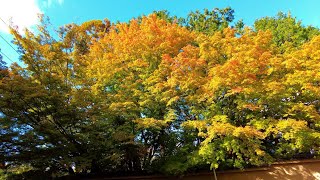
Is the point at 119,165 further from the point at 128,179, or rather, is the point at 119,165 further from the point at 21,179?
the point at 21,179

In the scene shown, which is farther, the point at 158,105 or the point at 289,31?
the point at 289,31

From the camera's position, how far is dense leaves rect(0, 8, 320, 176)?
33.4 ft

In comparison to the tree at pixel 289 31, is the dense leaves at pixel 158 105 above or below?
below

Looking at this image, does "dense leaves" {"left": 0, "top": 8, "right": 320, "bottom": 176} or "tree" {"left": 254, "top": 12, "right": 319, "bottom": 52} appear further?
"tree" {"left": 254, "top": 12, "right": 319, "bottom": 52}

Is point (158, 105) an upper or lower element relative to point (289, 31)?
lower

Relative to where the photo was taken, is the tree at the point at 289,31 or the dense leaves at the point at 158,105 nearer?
the dense leaves at the point at 158,105

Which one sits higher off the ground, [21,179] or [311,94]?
[311,94]

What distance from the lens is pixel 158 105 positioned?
11.9 metres

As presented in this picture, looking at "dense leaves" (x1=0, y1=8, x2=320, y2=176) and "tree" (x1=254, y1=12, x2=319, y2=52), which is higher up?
"tree" (x1=254, y1=12, x2=319, y2=52)

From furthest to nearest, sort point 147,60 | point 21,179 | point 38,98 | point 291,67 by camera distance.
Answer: point 147,60
point 21,179
point 291,67
point 38,98

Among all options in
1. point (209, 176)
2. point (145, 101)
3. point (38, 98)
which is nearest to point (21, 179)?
point (38, 98)

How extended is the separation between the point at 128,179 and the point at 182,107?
4.42 meters

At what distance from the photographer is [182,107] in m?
12.3

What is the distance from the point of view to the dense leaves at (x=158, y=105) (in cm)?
1018
